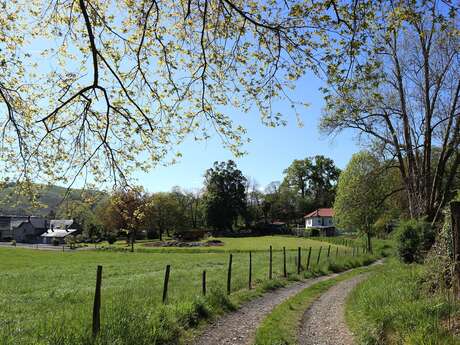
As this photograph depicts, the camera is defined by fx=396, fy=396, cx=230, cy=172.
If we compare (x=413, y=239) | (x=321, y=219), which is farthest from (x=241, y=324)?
(x=321, y=219)

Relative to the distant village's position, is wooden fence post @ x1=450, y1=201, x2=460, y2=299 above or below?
above

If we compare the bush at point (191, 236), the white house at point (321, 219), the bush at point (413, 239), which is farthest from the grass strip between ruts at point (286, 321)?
the white house at point (321, 219)

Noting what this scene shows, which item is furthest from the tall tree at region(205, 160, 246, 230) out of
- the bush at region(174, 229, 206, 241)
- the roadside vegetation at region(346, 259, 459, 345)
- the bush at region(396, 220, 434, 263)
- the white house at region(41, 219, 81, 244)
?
the roadside vegetation at region(346, 259, 459, 345)

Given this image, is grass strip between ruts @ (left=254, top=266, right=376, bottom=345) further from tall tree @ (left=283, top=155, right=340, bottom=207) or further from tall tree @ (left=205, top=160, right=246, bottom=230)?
tall tree @ (left=283, top=155, right=340, bottom=207)

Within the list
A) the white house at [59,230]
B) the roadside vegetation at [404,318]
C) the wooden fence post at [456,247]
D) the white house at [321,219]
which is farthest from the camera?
the white house at [59,230]

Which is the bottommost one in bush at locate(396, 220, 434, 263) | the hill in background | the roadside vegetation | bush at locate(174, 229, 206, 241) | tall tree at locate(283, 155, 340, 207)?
bush at locate(174, 229, 206, 241)

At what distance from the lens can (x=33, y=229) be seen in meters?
107

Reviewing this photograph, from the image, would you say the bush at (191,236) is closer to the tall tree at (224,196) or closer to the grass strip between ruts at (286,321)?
the tall tree at (224,196)

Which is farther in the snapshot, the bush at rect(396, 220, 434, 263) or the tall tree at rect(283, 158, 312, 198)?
the tall tree at rect(283, 158, 312, 198)

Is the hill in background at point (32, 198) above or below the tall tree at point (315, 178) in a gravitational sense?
below

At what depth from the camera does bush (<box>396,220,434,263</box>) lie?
2003cm

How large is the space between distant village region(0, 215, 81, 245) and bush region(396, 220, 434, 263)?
9585cm

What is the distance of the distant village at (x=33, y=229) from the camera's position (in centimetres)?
10500

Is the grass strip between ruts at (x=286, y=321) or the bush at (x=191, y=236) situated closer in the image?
the grass strip between ruts at (x=286, y=321)
